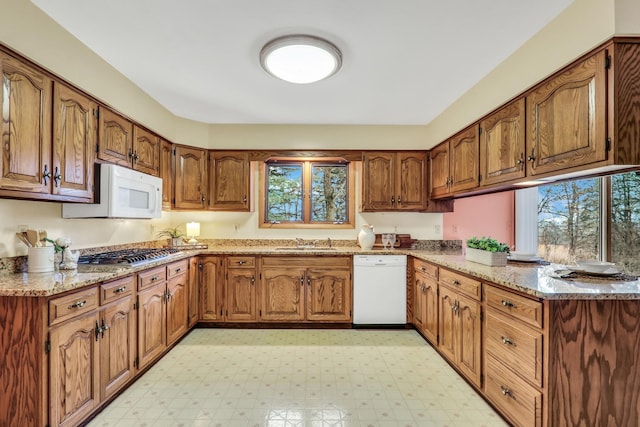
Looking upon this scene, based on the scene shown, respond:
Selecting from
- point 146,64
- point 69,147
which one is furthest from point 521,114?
point 69,147

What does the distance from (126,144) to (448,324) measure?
3.14m

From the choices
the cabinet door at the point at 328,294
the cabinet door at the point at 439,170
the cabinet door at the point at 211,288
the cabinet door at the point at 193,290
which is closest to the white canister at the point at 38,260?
the cabinet door at the point at 193,290

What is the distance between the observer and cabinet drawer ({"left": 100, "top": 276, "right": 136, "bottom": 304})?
6.23 ft

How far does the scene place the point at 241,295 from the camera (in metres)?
3.38

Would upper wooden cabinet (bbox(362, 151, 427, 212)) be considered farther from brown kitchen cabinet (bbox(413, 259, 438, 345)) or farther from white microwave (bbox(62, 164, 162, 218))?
white microwave (bbox(62, 164, 162, 218))

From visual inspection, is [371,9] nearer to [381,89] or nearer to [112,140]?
[381,89]

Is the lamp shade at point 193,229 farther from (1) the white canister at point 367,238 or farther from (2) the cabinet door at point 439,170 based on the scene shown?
(2) the cabinet door at point 439,170

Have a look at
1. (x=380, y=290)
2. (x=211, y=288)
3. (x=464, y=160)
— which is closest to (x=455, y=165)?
(x=464, y=160)

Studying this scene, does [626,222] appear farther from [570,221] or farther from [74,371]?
[74,371]

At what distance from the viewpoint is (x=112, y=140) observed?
7.98 ft

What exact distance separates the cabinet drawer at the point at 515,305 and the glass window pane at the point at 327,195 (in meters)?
2.29

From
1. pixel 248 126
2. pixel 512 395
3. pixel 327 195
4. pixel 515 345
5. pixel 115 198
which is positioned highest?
pixel 248 126

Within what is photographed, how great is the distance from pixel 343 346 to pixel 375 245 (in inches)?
54.2

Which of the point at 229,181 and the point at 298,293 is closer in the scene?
the point at 298,293
